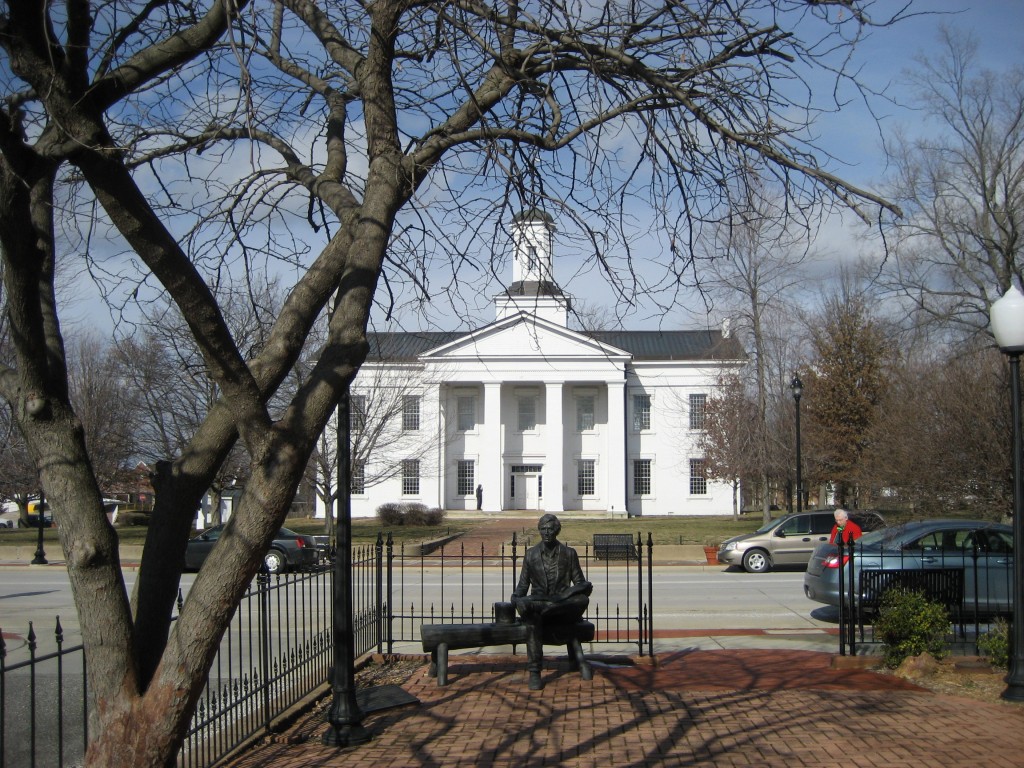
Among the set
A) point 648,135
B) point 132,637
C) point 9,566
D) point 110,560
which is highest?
point 648,135

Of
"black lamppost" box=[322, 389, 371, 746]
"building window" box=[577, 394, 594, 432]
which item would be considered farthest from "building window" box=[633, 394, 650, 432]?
"black lamppost" box=[322, 389, 371, 746]

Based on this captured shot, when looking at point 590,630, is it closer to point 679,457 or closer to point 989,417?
point 989,417

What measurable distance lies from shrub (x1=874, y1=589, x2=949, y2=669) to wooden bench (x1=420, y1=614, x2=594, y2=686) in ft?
9.93

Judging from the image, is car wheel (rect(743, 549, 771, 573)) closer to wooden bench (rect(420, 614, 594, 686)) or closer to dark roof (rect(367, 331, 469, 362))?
dark roof (rect(367, 331, 469, 362))

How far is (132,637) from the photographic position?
3994mm

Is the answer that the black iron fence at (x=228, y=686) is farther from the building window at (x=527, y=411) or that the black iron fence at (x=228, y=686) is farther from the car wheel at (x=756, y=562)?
the building window at (x=527, y=411)

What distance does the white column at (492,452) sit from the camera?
2376 inches

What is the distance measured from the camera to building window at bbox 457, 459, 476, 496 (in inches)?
2415

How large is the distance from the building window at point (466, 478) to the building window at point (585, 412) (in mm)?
7406

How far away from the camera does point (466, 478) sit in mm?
61719

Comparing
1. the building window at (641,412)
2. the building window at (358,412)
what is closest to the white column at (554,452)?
the building window at (641,412)

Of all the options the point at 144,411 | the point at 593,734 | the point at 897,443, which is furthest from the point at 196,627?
the point at 144,411

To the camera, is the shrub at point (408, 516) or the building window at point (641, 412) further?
the building window at point (641, 412)

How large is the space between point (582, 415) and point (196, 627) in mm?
59879
